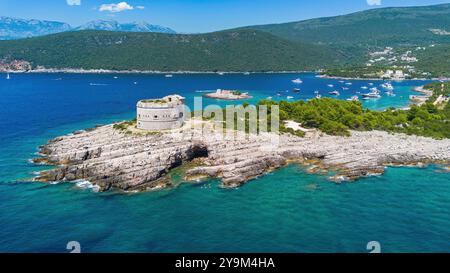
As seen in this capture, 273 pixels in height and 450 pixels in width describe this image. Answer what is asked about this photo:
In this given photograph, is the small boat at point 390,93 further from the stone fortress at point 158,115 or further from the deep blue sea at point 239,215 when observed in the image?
the stone fortress at point 158,115

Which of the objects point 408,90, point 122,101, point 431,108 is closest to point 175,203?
point 431,108

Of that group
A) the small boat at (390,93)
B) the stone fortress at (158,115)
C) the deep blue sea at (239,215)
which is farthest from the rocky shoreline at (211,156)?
the small boat at (390,93)

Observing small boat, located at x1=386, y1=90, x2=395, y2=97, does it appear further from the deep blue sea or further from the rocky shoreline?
the deep blue sea

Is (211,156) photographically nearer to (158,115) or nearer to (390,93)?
(158,115)

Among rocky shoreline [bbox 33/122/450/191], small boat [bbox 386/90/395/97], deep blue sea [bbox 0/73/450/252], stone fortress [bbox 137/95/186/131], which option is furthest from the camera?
small boat [bbox 386/90/395/97]

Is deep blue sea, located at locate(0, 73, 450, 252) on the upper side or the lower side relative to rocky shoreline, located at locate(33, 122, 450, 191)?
lower

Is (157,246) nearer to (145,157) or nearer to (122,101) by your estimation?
(145,157)

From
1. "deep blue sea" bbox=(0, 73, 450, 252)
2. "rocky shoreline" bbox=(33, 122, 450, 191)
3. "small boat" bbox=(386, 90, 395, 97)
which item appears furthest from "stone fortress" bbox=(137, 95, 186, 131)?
"small boat" bbox=(386, 90, 395, 97)

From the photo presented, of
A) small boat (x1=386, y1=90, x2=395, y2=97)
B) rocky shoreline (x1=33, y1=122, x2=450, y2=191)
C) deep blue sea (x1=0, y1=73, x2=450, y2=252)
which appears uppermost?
small boat (x1=386, y1=90, x2=395, y2=97)
